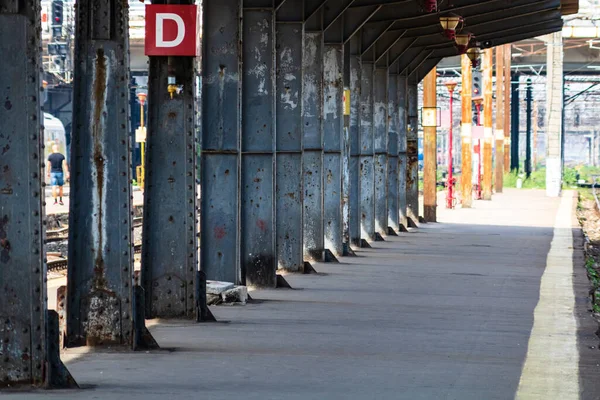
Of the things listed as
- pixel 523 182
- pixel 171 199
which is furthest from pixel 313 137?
pixel 523 182

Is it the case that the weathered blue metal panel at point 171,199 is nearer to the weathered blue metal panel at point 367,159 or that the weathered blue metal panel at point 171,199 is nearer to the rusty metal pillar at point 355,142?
the rusty metal pillar at point 355,142

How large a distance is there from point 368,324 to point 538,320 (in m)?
1.66

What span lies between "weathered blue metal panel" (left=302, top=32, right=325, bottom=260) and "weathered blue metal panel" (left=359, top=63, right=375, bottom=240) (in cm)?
482

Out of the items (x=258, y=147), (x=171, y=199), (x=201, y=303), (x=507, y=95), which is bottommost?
(x=201, y=303)

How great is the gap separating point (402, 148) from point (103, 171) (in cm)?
1939

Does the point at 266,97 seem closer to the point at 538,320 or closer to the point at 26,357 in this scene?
the point at 538,320

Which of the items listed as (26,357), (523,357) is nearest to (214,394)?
(26,357)

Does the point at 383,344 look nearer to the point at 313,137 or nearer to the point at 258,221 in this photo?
the point at 258,221

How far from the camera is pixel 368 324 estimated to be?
468 inches

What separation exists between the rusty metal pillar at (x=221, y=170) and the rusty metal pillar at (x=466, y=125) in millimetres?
24125

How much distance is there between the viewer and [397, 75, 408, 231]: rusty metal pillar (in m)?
28.5

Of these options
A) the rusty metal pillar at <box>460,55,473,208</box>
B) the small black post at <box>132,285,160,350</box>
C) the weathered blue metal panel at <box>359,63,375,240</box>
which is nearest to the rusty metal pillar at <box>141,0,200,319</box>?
the small black post at <box>132,285,160,350</box>

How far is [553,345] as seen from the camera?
10.6 meters

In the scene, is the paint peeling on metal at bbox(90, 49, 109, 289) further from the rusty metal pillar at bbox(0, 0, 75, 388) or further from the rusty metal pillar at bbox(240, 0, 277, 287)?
the rusty metal pillar at bbox(240, 0, 277, 287)
